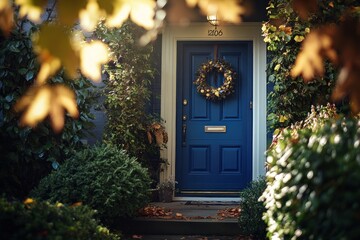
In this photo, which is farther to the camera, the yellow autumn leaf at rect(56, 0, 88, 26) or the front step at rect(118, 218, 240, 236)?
the front step at rect(118, 218, 240, 236)

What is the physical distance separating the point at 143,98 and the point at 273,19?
6.97 ft

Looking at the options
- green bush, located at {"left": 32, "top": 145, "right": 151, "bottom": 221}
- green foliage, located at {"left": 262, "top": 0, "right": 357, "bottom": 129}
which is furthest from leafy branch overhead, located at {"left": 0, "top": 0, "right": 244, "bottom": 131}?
green foliage, located at {"left": 262, "top": 0, "right": 357, "bottom": 129}

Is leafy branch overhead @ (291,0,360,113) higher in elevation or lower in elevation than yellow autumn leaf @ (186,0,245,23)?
lower

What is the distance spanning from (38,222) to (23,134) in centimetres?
374

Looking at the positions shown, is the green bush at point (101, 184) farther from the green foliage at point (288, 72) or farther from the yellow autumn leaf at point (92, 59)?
the yellow autumn leaf at point (92, 59)

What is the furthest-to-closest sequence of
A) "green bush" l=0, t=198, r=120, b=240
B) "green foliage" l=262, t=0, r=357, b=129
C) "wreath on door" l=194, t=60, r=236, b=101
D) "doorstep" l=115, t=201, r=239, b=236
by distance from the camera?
"wreath on door" l=194, t=60, r=236, b=101 → "green foliage" l=262, t=0, r=357, b=129 → "doorstep" l=115, t=201, r=239, b=236 → "green bush" l=0, t=198, r=120, b=240

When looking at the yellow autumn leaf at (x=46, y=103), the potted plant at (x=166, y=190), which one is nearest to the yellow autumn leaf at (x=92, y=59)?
the yellow autumn leaf at (x=46, y=103)

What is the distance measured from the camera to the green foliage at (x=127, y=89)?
742 centimetres

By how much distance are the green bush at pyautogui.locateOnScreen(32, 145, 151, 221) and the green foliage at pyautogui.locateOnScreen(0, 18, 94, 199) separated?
69cm

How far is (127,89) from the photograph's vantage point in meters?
7.54

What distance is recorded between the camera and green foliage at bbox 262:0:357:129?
6703 millimetres

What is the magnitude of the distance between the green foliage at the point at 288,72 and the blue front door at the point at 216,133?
106 cm

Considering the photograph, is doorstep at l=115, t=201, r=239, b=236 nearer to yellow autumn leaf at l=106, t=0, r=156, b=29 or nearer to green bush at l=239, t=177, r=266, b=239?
green bush at l=239, t=177, r=266, b=239

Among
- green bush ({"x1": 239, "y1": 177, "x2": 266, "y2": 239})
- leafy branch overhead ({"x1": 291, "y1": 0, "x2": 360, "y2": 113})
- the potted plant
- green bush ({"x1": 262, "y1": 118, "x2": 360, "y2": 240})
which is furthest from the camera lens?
the potted plant
